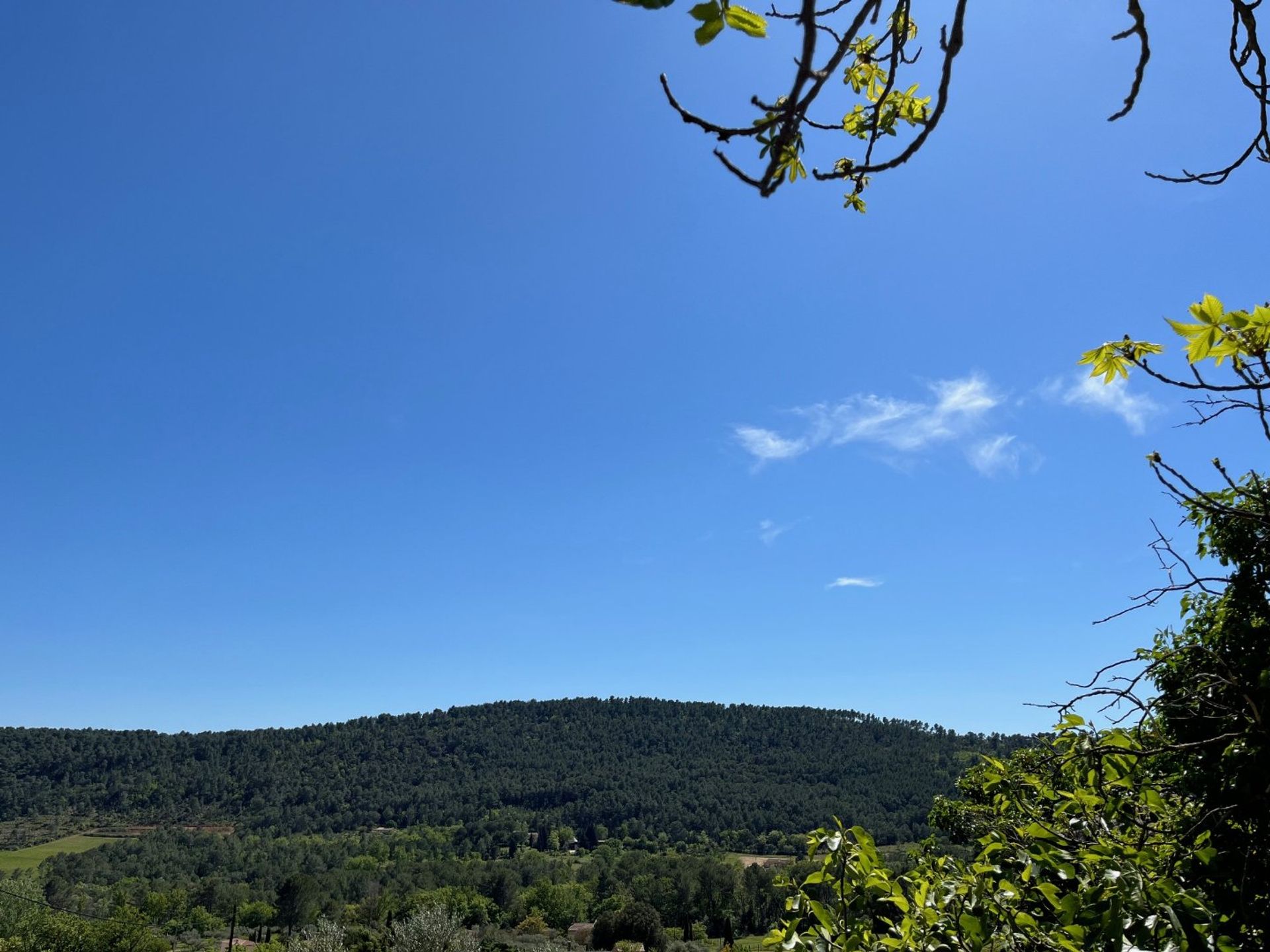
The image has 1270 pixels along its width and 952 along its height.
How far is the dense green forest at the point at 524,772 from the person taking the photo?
11106 centimetres

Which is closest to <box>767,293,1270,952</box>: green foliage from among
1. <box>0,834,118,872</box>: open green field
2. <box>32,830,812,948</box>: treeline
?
<box>32,830,812,948</box>: treeline

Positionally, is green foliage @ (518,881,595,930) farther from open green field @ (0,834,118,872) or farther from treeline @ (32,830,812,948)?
open green field @ (0,834,118,872)

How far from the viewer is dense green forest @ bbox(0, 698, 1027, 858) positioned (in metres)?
111

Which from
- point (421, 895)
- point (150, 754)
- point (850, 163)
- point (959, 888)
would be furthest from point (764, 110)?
point (150, 754)

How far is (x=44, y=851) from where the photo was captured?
93062 mm

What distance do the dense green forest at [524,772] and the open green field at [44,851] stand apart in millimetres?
14129

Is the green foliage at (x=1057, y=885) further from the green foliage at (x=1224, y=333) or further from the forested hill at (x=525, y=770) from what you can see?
the forested hill at (x=525, y=770)

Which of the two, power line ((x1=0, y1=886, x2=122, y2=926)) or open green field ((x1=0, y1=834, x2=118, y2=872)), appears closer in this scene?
power line ((x1=0, y1=886, x2=122, y2=926))

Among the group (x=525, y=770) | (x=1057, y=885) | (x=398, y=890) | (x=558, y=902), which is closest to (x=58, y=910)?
(x=398, y=890)

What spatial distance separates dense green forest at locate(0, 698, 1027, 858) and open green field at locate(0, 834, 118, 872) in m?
14.1

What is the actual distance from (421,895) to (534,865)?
78.8 ft

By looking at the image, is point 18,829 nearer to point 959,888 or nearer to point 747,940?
point 747,940

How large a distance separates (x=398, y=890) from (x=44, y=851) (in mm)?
58755

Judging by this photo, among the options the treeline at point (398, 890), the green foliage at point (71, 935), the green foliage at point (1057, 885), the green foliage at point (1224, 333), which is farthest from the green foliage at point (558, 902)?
the green foliage at point (1224, 333)
